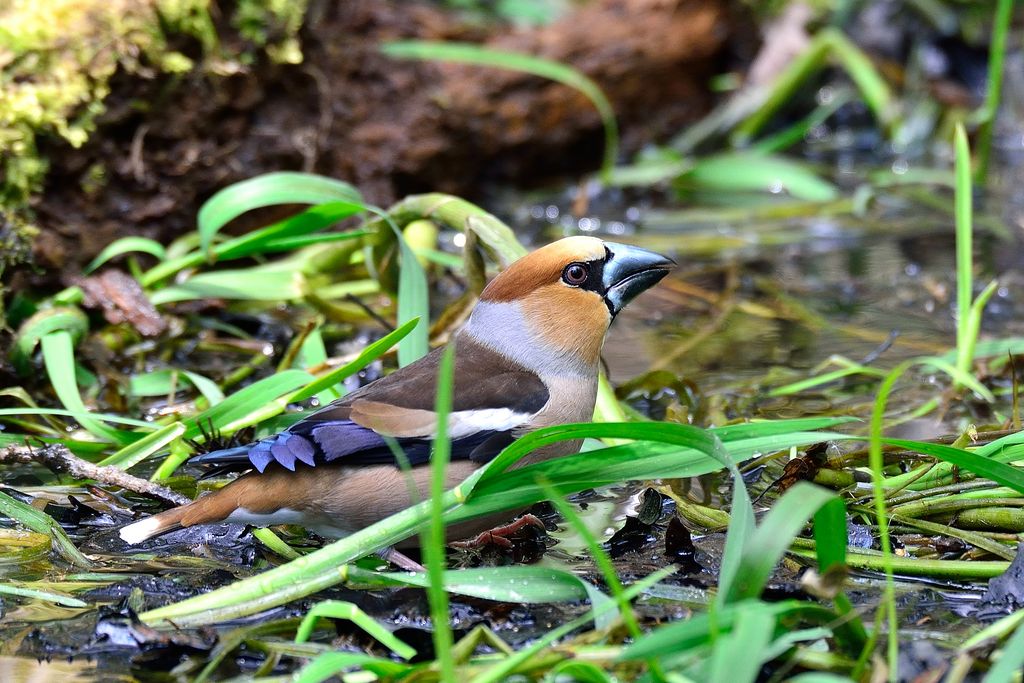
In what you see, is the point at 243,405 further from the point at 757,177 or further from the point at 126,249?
the point at 757,177

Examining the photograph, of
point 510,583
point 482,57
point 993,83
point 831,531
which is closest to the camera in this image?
point 831,531

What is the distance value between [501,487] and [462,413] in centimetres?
42

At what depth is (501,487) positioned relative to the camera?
2754mm

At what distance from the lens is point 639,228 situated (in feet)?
21.7

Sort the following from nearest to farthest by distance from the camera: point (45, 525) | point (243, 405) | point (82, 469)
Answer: point (45, 525), point (82, 469), point (243, 405)

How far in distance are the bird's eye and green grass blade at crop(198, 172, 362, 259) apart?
1.09m

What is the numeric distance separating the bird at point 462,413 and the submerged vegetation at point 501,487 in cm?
14

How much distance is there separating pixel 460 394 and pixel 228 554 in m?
0.76

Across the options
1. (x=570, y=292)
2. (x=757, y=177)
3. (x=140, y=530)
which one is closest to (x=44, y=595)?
(x=140, y=530)

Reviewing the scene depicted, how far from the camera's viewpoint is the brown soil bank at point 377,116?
4.98 meters

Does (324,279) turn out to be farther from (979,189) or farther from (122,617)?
(979,189)

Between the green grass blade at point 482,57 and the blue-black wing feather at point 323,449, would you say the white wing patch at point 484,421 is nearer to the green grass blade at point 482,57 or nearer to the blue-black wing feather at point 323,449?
the blue-black wing feather at point 323,449

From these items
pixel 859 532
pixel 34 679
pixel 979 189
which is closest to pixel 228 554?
pixel 34 679

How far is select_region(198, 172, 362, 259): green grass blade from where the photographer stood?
425cm
